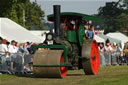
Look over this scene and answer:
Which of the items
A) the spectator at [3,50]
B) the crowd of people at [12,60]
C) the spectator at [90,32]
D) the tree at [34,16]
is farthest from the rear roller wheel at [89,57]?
the tree at [34,16]

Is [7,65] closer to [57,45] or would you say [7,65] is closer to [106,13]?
[57,45]

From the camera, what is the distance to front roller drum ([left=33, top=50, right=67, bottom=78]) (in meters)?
16.0

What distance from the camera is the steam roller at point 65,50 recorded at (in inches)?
634

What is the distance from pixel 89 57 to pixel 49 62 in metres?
1.89

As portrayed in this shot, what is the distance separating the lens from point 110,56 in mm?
30719

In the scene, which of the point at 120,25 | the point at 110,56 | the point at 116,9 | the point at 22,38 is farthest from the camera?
the point at 116,9

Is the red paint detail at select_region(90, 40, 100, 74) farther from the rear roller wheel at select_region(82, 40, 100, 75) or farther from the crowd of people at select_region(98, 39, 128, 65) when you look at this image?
the crowd of people at select_region(98, 39, 128, 65)

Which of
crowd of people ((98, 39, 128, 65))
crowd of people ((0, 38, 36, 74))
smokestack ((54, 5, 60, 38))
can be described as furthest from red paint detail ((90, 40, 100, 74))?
crowd of people ((98, 39, 128, 65))

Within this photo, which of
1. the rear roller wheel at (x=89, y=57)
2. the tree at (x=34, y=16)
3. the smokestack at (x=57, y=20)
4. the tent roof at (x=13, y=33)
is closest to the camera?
the smokestack at (x=57, y=20)

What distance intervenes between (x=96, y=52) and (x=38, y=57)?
321 cm

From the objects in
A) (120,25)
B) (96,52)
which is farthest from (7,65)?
(120,25)

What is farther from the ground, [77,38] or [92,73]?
[77,38]

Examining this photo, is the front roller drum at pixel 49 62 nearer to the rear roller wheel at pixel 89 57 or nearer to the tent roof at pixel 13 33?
the rear roller wheel at pixel 89 57

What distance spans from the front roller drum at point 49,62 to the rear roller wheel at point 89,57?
4.71 ft
